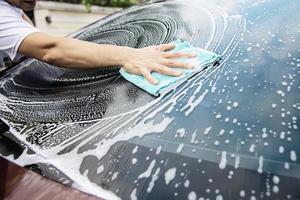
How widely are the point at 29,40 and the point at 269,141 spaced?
3.87 ft

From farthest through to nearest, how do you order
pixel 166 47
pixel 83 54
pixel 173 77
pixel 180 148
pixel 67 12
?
pixel 67 12 → pixel 83 54 → pixel 166 47 → pixel 173 77 → pixel 180 148

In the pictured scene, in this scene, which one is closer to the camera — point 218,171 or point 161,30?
point 218,171

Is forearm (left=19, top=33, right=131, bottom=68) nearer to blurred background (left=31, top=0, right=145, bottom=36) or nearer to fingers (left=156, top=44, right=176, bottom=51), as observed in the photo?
fingers (left=156, top=44, right=176, bottom=51)

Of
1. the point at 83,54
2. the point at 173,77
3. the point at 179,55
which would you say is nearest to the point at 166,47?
the point at 179,55

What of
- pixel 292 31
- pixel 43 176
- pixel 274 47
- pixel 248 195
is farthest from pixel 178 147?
pixel 292 31

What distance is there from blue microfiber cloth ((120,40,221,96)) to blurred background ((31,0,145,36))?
244 inches

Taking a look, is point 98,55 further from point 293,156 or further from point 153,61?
point 293,156

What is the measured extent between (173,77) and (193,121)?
0.26 m

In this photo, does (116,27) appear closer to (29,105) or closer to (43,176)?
(29,105)

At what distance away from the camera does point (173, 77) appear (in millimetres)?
1354

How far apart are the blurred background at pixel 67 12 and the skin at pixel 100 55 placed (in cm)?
572

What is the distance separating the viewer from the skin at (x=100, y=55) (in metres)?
1.42

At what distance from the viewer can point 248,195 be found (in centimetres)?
92

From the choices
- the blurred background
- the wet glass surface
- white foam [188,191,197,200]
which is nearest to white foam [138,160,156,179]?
the wet glass surface
